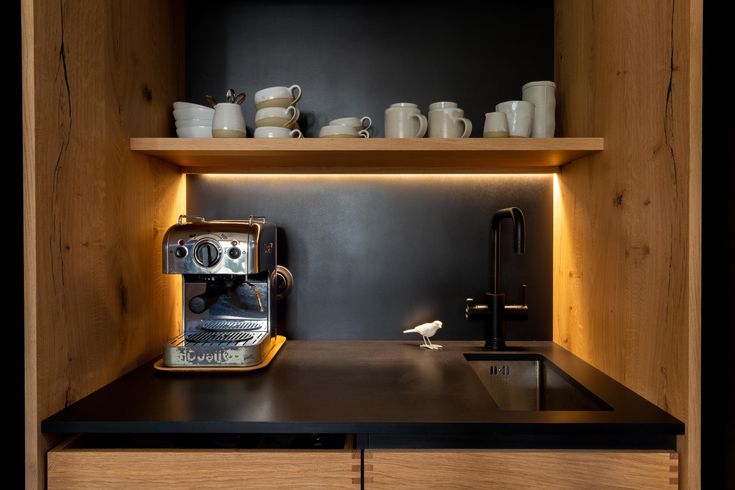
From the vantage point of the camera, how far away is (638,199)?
1146mm

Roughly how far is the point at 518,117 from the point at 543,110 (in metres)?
0.10

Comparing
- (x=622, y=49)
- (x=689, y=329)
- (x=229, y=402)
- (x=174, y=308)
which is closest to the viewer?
(x=689, y=329)

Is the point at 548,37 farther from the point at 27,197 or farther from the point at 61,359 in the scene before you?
the point at 61,359

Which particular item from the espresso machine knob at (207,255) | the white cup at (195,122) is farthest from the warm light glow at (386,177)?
the espresso machine knob at (207,255)

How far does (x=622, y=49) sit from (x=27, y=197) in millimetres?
1346

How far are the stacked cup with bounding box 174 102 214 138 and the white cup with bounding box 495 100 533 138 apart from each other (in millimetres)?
870

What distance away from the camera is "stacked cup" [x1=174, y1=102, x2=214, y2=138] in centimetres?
150

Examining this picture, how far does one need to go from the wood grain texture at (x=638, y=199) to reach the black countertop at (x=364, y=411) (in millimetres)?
95

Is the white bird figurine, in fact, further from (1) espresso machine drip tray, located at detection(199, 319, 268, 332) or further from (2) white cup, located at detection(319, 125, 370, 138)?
(2) white cup, located at detection(319, 125, 370, 138)

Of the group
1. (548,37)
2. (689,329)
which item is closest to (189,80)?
(548,37)

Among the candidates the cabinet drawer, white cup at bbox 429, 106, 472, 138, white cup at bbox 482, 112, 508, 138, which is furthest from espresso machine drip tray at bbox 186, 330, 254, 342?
white cup at bbox 482, 112, 508, 138

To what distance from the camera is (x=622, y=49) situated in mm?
1209

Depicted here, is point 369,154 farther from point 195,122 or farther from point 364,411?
point 364,411

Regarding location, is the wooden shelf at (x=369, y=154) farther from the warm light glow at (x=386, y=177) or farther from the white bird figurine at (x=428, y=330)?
the white bird figurine at (x=428, y=330)
